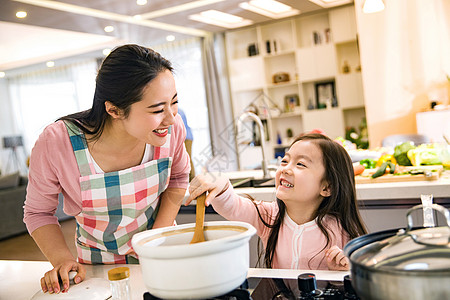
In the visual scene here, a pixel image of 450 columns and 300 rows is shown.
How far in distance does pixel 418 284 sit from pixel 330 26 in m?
6.83

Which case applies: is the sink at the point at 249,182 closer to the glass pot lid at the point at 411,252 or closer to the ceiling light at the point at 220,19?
the glass pot lid at the point at 411,252

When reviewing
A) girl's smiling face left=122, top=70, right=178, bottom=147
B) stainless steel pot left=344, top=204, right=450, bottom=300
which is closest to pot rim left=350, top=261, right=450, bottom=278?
stainless steel pot left=344, top=204, right=450, bottom=300

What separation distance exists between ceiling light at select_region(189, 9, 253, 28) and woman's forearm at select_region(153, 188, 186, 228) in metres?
5.31

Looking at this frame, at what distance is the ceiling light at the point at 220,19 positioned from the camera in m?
6.55

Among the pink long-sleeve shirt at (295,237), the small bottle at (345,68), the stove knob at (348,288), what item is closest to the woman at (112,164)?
the pink long-sleeve shirt at (295,237)

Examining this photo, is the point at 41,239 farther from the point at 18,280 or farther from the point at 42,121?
the point at 42,121

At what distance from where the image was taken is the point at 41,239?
4.06 feet

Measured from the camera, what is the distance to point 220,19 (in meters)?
6.95

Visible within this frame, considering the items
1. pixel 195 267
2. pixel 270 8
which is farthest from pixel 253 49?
pixel 195 267

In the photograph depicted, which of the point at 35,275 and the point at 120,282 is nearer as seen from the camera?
the point at 120,282

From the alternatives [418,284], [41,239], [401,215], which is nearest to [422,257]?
[418,284]

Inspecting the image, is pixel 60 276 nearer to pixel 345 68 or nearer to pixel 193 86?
pixel 345 68

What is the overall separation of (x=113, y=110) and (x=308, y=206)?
0.67 meters

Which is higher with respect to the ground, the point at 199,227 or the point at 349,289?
the point at 199,227
